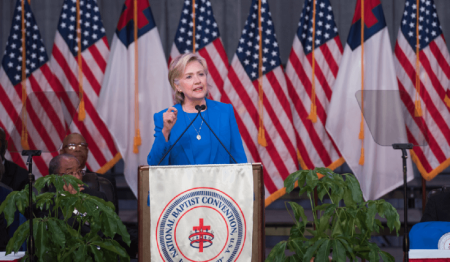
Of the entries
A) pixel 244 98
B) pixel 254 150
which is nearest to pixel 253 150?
pixel 254 150

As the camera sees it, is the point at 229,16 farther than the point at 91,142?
Yes

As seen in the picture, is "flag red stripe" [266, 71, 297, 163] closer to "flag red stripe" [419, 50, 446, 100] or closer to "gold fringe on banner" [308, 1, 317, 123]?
"gold fringe on banner" [308, 1, 317, 123]

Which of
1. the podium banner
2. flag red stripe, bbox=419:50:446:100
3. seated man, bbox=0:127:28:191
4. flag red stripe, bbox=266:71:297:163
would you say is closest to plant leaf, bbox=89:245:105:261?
the podium banner

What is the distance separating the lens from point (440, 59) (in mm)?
4852

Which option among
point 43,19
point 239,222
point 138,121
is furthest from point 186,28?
point 239,222

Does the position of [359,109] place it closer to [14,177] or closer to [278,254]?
[14,177]

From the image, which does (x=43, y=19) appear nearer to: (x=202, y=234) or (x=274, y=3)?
(x=274, y=3)

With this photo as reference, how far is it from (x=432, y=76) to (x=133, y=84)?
121 inches

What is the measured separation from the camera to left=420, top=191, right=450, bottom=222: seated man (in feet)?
8.90

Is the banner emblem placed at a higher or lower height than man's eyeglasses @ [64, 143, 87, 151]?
lower

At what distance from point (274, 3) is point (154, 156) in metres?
4.21

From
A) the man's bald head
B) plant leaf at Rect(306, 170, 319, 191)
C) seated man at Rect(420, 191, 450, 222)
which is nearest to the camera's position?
plant leaf at Rect(306, 170, 319, 191)

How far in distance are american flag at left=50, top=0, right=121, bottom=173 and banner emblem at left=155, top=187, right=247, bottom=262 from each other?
3.50m

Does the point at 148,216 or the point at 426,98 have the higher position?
the point at 426,98
